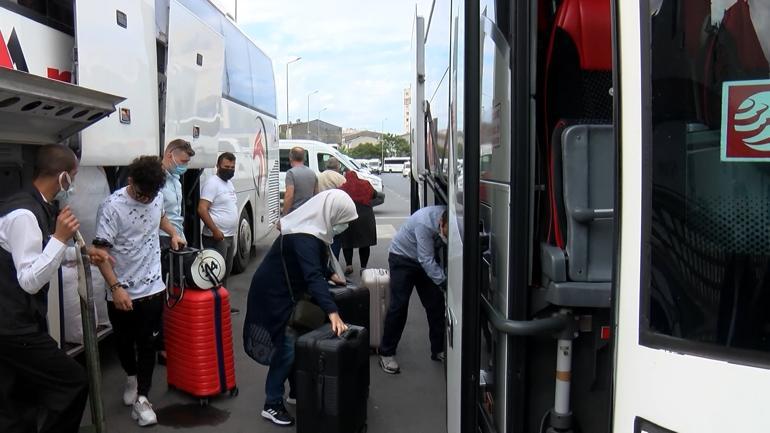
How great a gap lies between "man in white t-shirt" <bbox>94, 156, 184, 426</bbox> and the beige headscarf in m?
0.96

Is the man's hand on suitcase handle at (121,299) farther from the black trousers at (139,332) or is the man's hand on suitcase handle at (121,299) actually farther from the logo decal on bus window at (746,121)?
the logo decal on bus window at (746,121)

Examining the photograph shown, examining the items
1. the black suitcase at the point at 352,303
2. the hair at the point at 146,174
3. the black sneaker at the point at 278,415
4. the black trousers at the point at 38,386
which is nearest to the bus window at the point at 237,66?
the hair at the point at 146,174

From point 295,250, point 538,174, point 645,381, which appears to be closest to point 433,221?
point 295,250

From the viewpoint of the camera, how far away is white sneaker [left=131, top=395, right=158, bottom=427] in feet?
13.8

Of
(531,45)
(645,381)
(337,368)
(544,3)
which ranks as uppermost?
(544,3)

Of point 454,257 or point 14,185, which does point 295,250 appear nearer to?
point 454,257

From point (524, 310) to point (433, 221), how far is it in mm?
2700

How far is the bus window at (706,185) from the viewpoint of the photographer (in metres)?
1.30

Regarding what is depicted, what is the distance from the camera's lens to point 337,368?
356 cm

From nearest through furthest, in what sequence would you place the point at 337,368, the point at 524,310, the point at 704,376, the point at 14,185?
the point at 704,376, the point at 524,310, the point at 337,368, the point at 14,185

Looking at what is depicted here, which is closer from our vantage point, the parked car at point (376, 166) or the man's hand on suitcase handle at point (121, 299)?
the man's hand on suitcase handle at point (121, 299)

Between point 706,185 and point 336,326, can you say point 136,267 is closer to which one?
point 336,326

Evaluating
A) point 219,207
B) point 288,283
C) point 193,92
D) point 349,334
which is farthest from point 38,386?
point 219,207

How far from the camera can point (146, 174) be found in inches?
154
